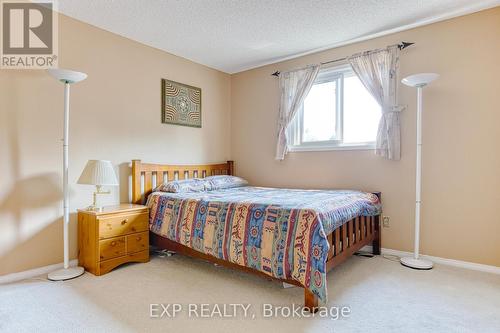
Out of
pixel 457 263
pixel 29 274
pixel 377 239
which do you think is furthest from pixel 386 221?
pixel 29 274

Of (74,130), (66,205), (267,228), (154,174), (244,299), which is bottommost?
(244,299)

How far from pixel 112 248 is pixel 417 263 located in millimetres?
2814

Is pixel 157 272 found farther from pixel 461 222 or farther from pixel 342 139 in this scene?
pixel 461 222

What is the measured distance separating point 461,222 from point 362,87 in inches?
67.5

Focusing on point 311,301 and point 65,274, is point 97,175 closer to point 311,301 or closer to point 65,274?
point 65,274

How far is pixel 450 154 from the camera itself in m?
2.65

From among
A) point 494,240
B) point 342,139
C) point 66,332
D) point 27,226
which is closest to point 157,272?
point 66,332

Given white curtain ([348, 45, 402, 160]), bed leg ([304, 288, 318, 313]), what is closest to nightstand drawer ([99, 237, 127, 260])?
bed leg ([304, 288, 318, 313])

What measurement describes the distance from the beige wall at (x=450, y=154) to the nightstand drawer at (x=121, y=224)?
7.35 ft

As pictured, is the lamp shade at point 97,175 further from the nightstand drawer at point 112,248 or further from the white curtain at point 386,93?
the white curtain at point 386,93

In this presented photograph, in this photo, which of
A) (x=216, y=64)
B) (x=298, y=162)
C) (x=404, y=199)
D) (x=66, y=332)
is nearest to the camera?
(x=66, y=332)

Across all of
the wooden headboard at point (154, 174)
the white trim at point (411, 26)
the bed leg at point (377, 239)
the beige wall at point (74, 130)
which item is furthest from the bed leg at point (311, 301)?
the white trim at point (411, 26)

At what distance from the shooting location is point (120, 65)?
3.04 m

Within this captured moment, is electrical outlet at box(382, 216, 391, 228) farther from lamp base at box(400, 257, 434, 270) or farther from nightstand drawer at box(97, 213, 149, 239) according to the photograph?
nightstand drawer at box(97, 213, 149, 239)
